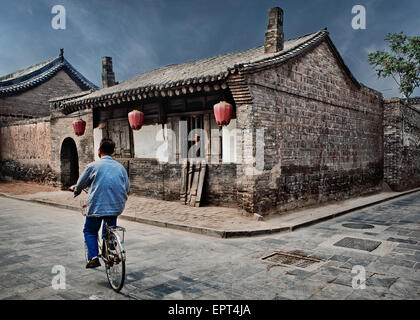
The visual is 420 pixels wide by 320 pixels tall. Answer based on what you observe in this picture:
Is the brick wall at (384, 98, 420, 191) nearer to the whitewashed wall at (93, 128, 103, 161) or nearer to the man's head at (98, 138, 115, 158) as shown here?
the whitewashed wall at (93, 128, 103, 161)

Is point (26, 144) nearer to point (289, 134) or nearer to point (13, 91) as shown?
point (13, 91)

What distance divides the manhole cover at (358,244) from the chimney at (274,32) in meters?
6.25

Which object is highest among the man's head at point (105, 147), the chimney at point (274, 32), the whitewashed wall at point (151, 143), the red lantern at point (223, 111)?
the chimney at point (274, 32)

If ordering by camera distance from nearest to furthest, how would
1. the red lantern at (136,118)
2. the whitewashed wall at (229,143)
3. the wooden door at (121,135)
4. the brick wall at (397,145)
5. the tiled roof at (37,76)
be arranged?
the whitewashed wall at (229,143)
the red lantern at (136,118)
the wooden door at (121,135)
the brick wall at (397,145)
the tiled roof at (37,76)

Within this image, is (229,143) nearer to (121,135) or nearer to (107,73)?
(121,135)

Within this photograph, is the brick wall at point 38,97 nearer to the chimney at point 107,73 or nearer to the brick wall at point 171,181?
the chimney at point 107,73

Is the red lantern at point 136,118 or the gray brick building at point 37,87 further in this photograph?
the gray brick building at point 37,87

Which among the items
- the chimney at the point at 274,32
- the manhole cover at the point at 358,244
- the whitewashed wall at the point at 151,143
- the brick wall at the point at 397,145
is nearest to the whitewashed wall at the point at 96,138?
the whitewashed wall at the point at 151,143

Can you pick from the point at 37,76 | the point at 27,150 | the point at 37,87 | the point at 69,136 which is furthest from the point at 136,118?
the point at 37,76

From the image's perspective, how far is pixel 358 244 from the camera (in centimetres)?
616

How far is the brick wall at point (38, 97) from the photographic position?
2122 cm

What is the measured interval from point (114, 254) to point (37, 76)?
901 inches

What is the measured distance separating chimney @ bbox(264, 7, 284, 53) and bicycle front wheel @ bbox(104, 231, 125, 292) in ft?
27.0
